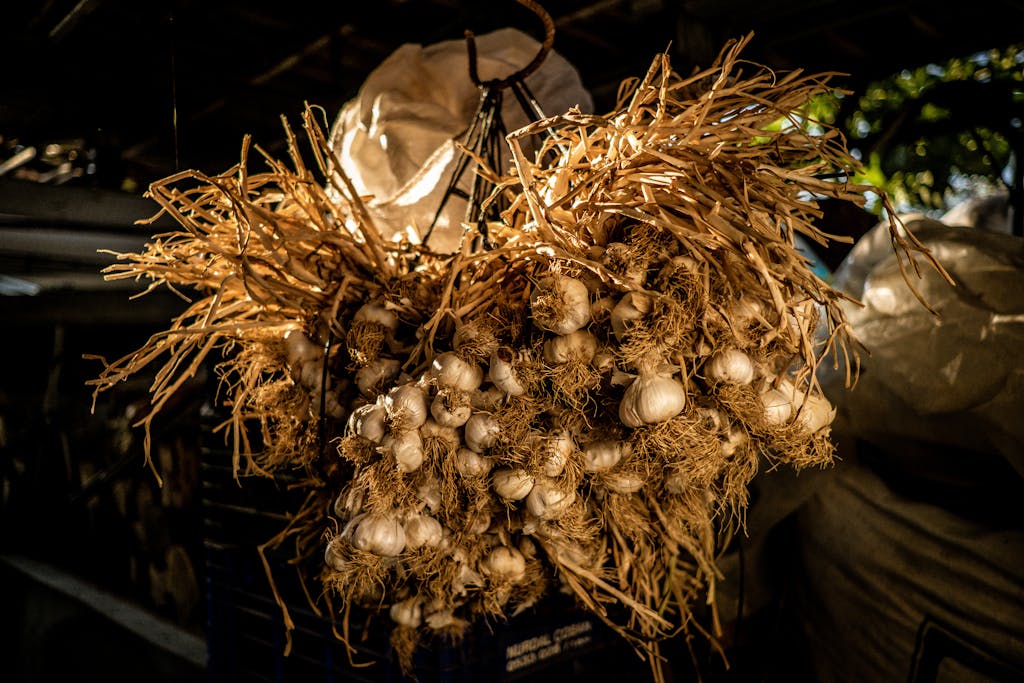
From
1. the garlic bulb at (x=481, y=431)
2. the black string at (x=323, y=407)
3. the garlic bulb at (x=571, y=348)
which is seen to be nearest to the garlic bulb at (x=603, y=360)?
the garlic bulb at (x=571, y=348)

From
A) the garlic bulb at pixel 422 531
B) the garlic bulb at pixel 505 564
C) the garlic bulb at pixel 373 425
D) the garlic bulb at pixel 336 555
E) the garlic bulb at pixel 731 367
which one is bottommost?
the garlic bulb at pixel 505 564

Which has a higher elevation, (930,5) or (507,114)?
(930,5)

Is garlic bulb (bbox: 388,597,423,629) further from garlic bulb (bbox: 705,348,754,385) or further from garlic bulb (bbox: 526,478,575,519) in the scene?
garlic bulb (bbox: 705,348,754,385)

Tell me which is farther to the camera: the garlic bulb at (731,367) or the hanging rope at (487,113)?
the hanging rope at (487,113)

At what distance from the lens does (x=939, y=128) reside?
143cm

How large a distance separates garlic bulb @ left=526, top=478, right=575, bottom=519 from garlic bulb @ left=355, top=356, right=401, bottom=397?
0.22m

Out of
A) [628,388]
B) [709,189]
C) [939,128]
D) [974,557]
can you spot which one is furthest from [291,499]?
[939,128]

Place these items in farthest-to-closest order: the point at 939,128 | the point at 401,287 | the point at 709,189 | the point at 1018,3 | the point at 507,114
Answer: the point at 939,128
the point at 1018,3
the point at 507,114
the point at 401,287
the point at 709,189

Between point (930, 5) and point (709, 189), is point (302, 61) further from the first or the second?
point (709, 189)

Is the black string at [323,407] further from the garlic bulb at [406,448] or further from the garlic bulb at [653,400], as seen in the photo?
the garlic bulb at [653,400]

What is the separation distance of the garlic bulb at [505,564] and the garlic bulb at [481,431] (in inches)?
6.2

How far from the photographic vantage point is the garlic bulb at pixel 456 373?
0.67 m

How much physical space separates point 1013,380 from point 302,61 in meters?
2.06

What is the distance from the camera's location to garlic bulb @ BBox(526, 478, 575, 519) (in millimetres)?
678
